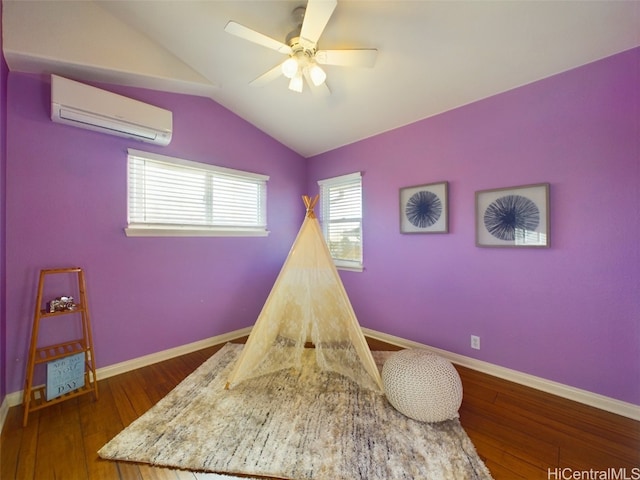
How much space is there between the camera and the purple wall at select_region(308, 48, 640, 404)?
172 centimetres

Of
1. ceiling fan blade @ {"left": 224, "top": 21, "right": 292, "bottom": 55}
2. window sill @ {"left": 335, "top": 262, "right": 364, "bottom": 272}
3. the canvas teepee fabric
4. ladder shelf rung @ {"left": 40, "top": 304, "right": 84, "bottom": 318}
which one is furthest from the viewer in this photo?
window sill @ {"left": 335, "top": 262, "right": 364, "bottom": 272}

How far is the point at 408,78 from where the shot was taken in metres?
2.17

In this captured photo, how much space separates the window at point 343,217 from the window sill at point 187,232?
2.99ft

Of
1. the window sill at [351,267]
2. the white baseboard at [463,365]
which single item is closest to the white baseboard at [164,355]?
the white baseboard at [463,365]

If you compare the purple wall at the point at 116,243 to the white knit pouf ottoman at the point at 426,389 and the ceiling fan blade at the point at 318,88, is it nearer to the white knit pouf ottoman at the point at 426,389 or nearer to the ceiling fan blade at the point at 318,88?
the ceiling fan blade at the point at 318,88

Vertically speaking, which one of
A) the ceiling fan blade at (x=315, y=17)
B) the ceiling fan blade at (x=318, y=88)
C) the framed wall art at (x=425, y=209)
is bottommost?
the framed wall art at (x=425, y=209)

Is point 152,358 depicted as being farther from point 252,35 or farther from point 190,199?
point 252,35

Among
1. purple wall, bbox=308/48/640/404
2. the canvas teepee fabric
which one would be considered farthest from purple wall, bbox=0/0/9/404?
purple wall, bbox=308/48/640/404

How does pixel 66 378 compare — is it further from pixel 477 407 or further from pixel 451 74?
pixel 451 74

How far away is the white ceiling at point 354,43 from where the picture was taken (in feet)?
5.26

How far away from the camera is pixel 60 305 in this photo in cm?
193

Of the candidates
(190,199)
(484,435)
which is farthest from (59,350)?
(484,435)

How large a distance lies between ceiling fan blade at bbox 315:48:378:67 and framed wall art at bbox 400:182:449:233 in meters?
1.36

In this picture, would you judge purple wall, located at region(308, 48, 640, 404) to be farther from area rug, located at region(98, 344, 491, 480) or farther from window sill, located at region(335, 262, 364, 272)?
area rug, located at region(98, 344, 491, 480)
